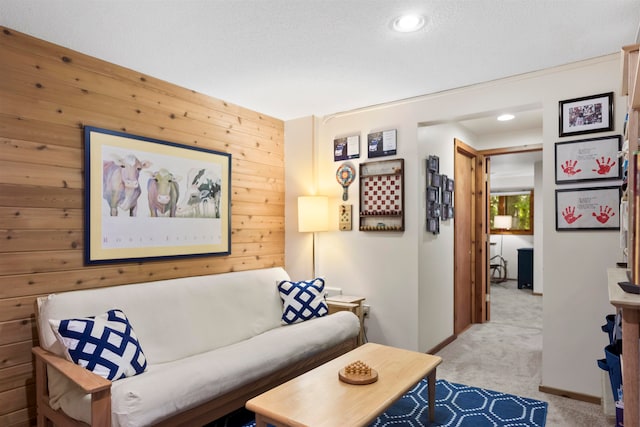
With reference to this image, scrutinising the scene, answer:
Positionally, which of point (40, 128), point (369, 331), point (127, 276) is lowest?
point (369, 331)

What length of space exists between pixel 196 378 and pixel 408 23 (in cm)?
225

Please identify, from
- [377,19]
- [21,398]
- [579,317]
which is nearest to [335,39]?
[377,19]

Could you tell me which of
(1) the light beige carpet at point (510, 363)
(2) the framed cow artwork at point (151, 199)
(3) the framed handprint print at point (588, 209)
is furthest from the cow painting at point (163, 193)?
(3) the framed handprint print at point (588, 209)

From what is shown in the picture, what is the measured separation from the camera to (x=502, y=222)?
9.30m

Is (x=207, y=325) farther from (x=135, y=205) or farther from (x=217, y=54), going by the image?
(x=217, y=54)

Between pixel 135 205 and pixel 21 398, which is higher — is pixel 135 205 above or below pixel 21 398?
above

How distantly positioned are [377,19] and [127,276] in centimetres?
233

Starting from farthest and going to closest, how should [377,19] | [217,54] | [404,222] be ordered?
[404,222] → [217,54] → [377,19]

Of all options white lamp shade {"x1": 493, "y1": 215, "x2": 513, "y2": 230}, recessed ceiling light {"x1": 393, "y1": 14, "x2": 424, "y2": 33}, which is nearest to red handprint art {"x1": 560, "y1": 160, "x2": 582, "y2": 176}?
recessed ceiling light {"x1": 393, "y1": 14, "x2": 424, "y2": 33}

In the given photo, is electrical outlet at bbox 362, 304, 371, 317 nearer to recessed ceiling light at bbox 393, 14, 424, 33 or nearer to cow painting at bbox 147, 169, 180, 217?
cow painting at bbox 147, 169, 180, 217

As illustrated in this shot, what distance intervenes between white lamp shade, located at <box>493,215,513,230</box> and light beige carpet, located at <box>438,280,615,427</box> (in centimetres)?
394

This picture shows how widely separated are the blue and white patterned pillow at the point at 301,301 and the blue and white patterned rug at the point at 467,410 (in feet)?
3.08

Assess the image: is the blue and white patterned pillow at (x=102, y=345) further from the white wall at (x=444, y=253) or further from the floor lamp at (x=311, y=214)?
the white wall at (x=444, y=253)

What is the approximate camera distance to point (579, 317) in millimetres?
2805
